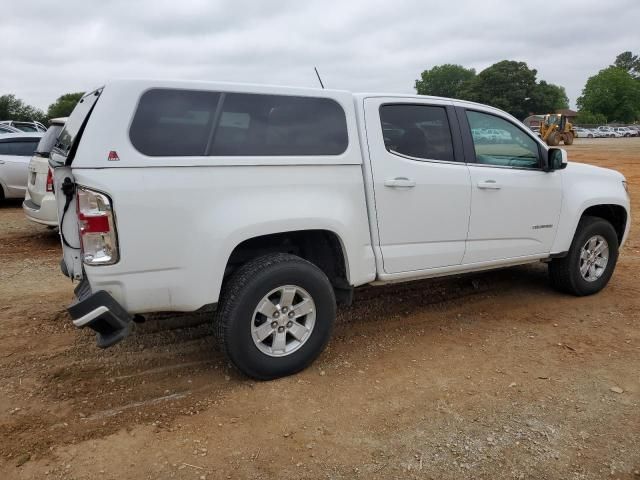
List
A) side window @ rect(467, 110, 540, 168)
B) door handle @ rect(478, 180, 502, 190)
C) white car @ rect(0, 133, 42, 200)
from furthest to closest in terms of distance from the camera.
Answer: white car @ rect(0, 133, 42, 200)
side window @ rect(467, 110, 540, 168)
door handle @ rect(478, 180, 502, 190)

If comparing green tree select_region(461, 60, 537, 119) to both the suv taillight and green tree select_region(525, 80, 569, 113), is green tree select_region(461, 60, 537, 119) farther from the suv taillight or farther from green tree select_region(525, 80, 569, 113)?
the suv taillight

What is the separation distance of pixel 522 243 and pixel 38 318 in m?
4.31

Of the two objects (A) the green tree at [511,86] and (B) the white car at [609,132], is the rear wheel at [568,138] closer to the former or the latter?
(B) the white car at [609,132]

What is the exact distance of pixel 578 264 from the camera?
17.2 ft

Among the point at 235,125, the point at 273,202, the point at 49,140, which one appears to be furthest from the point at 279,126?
the point at 49,140

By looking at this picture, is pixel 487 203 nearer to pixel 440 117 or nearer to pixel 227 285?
pixel 440 117

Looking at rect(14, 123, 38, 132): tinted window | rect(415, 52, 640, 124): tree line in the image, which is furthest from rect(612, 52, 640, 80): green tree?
rect(14, 123, 38, 132): tinted window

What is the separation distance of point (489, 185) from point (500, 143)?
56cm

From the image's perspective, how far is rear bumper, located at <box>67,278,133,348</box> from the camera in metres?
3.01

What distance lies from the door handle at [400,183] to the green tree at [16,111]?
60.6 m

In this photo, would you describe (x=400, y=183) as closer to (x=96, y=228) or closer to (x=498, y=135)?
(x=498, y=135)

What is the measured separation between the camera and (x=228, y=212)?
3.25 m

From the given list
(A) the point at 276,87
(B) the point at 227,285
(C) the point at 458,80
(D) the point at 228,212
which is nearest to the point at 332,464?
(B) the point at 227,285

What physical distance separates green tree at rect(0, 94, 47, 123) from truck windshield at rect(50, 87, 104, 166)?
5966 cm
